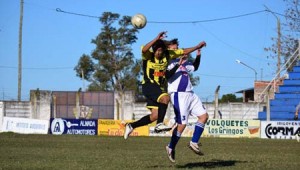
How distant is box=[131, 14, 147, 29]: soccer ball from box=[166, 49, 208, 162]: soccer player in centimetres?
271

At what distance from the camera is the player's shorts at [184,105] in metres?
11.9

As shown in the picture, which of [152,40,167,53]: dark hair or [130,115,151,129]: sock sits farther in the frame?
[130,115,151,129]: sock

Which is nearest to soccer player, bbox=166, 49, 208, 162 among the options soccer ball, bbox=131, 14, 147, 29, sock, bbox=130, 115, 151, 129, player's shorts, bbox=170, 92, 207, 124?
player's shorts, bbox=170, 92, 207, 124

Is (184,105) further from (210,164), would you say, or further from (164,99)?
(210,164)

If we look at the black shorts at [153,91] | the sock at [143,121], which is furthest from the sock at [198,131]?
the sock at [143,121]

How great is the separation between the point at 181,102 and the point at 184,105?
8 cm

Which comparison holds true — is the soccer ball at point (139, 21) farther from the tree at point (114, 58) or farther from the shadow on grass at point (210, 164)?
the tree at point (114, 58)

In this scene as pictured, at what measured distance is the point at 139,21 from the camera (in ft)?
48.0

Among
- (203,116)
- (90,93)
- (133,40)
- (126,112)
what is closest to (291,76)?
(126,112)

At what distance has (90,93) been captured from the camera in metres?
53.6

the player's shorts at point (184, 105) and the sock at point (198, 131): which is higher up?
the player's shorts at point (184, 105)

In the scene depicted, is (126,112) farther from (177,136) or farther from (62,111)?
(177,136)

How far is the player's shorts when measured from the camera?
1185cm

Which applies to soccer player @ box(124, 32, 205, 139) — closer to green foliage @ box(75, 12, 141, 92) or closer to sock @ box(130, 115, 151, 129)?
sock @ box(130, 115, 151, 129)
